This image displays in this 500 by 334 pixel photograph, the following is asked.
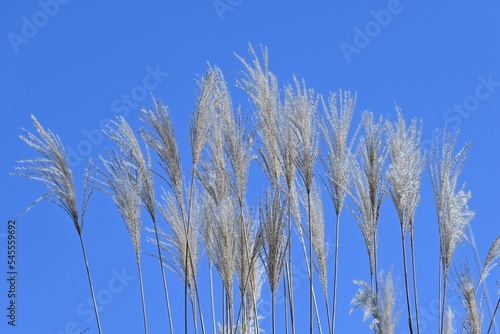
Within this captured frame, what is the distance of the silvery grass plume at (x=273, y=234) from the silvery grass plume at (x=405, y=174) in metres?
0.57

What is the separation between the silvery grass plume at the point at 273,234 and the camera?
12.9ft

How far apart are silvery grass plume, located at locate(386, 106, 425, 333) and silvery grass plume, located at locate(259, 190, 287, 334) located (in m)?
0.57

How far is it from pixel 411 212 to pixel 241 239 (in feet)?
2.87

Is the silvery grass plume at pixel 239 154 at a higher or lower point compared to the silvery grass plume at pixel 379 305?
higher

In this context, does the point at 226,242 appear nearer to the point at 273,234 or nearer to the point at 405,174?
the point at 273,234

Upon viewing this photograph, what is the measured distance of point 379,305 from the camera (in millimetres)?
3766

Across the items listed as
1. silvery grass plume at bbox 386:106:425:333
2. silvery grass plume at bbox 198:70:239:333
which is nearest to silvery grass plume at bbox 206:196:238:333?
silvery grass plume at bbox 198:70:239:333

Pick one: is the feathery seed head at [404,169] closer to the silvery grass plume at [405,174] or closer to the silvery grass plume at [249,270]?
the silvery grass plume at [405,174]

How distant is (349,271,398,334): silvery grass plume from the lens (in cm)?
374

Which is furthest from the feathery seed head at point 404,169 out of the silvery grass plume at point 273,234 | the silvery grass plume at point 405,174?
the silvery grass plume at point 273,234

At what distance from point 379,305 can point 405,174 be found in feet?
2.14

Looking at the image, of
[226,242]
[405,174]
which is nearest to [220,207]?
[226,242]

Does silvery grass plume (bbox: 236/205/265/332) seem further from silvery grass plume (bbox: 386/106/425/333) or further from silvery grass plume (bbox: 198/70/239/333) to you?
silvery grass plume (bbox: 386/106/425/333)

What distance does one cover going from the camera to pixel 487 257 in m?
4.22
